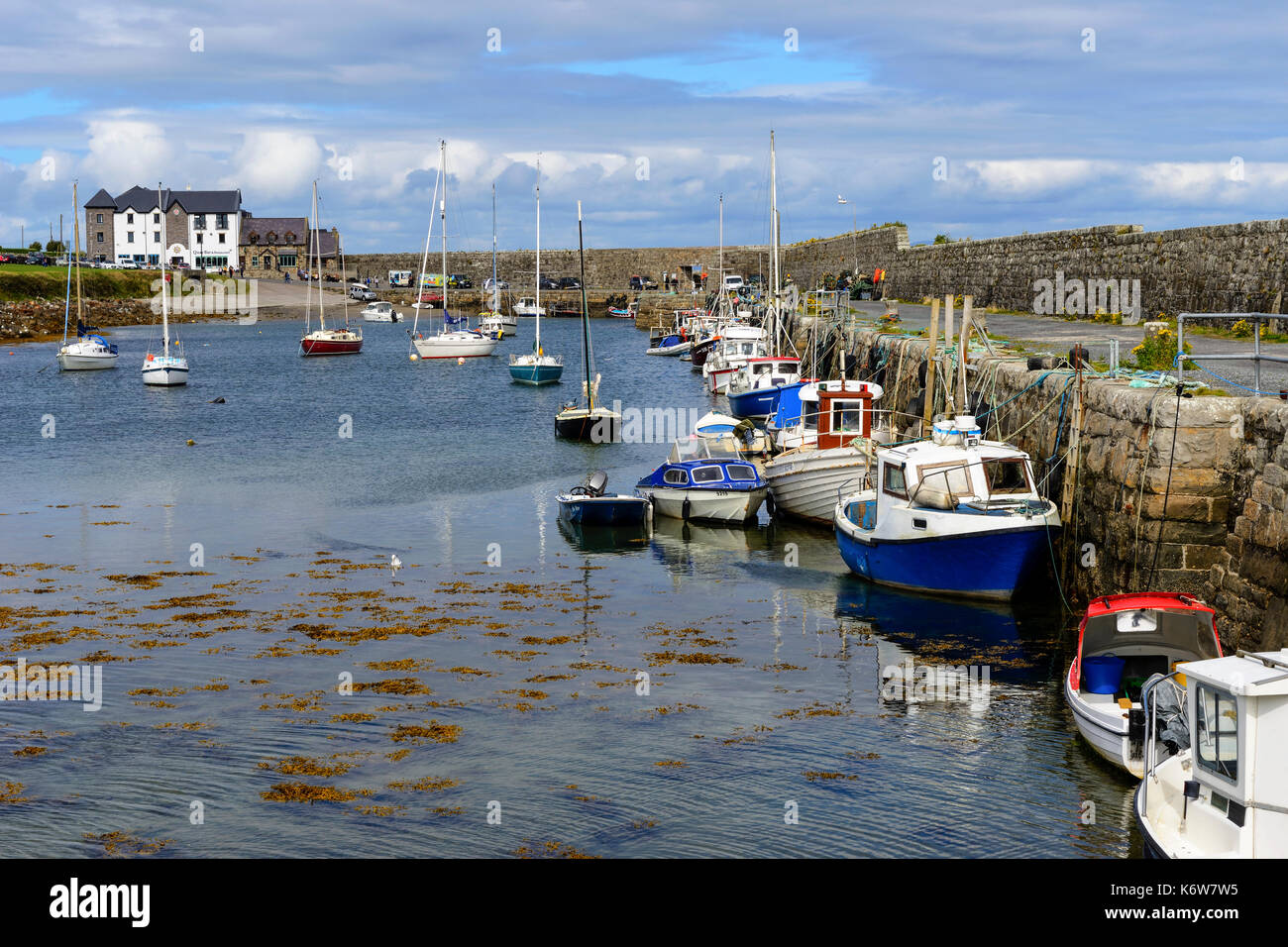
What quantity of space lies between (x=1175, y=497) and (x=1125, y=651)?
164 inches

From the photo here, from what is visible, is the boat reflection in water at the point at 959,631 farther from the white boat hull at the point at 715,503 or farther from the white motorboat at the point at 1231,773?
the white motorboat at the point at 1231,773

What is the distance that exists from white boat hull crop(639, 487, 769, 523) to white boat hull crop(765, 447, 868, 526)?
0.49 metres

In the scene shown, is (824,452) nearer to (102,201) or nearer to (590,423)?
(590,423)

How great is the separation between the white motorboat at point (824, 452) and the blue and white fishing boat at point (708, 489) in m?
0.64

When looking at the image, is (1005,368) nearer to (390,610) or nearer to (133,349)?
(390,610)

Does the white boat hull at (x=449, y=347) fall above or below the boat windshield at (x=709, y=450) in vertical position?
above

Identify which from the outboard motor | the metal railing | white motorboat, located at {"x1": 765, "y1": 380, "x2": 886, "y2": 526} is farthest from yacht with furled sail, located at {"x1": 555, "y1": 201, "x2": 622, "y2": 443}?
the metal railing

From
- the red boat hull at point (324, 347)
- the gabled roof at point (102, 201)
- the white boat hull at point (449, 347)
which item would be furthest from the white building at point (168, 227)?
the white boat hull at point (449, 347)

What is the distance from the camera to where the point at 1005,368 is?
25047 mm

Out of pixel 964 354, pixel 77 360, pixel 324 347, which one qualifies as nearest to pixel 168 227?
pixel 324 347

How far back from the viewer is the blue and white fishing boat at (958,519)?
19.9 metres

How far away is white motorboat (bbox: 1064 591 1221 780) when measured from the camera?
1363 cm
